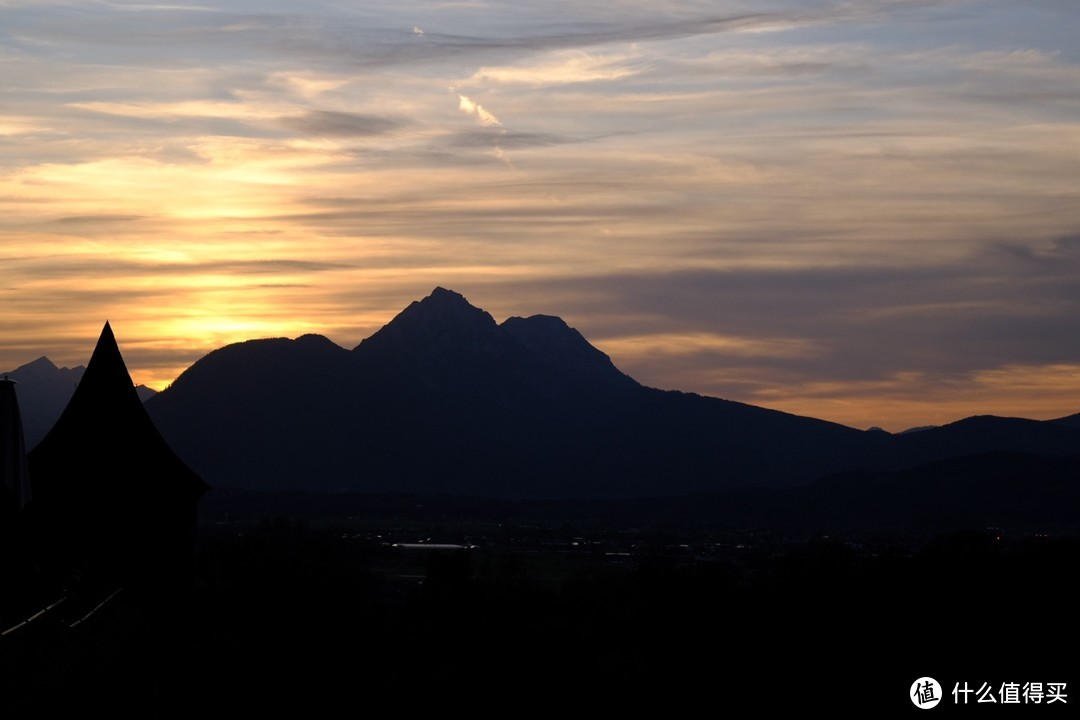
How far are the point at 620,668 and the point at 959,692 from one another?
26.4 metres

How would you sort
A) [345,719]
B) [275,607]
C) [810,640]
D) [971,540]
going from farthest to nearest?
1. [971,540]
2. [275,607]
3. [810,640]
4. [345,719]

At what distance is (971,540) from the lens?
447 ft

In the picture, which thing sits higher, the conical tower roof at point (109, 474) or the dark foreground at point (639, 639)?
the conical tower roof at point (109, 474)

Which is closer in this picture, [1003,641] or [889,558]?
[1003,641]

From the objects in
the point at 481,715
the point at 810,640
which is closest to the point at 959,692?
the point at 810,640

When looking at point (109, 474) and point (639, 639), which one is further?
point (639, 639)

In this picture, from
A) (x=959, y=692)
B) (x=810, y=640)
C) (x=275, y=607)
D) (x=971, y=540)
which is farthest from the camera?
(x=971, y=540)

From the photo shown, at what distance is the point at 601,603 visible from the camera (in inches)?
4648

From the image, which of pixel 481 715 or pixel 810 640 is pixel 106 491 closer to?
pixel 481 715

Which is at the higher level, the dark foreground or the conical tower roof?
the conical tower roof

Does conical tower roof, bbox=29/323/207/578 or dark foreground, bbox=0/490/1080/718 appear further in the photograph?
dark foreground, bbox=0/490/1080/718

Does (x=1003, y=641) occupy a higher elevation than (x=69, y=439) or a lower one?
lower

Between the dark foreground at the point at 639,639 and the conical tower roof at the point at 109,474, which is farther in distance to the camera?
the dark foreground at the point at 639,639

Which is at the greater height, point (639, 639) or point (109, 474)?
point (109, 474)
